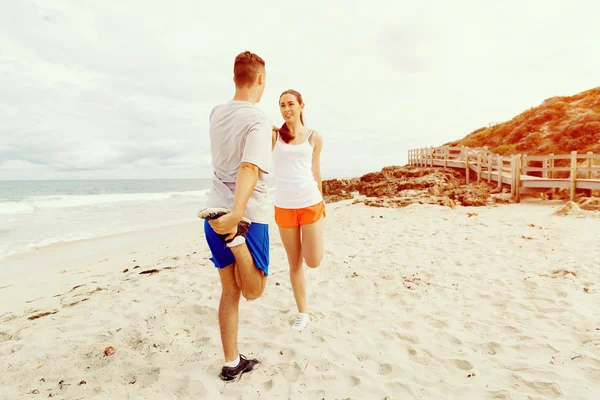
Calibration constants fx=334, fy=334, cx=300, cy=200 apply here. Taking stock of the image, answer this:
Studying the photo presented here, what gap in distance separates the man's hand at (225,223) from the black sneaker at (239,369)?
1129mm

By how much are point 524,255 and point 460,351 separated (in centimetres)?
379

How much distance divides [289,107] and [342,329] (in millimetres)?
2065

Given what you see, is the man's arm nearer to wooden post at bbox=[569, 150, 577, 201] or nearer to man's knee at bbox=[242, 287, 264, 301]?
man's knee at bbox=[242, 287, 264, 301]

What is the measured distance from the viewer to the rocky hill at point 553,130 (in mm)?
23000

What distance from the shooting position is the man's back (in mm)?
1803

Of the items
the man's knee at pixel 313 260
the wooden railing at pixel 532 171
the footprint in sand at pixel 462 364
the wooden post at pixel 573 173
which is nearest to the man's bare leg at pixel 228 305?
the man's knee at pixel 313 260

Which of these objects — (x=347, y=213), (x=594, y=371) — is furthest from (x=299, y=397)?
(x=347, y=213)

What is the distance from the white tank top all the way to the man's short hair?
0.90 metres

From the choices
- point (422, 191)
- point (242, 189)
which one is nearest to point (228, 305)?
point (242, 189)

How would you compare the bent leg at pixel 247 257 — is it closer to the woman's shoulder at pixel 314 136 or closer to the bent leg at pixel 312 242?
the bent leg at pixel 312 242

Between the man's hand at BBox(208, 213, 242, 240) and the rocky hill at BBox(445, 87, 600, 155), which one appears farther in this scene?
the rocky hill at BBox(445, 87, 600, 155)

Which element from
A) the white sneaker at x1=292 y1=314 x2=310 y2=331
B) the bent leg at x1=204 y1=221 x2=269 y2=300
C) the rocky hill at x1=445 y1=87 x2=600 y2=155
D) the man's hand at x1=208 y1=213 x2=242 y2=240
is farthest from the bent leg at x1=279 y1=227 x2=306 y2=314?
the rocky hill at x1=445 y1=87 x2=600 y2=155

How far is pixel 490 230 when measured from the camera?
24.8ft

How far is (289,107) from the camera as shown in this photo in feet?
9.20
